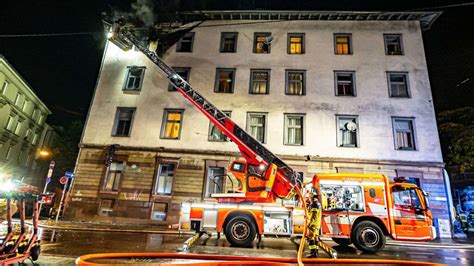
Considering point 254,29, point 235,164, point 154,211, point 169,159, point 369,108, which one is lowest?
point 154,211

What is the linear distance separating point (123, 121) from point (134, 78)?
144 inches

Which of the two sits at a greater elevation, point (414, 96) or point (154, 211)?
point (414, 96)

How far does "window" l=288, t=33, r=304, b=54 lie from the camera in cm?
1934

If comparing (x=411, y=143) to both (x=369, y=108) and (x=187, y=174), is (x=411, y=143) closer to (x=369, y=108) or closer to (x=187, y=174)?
(x=369, y=108)

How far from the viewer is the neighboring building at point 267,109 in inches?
645

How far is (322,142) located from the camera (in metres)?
16.8

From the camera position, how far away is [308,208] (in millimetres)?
8492

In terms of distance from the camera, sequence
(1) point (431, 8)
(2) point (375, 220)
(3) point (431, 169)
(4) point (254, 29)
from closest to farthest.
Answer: (2) point (375, 220) < (3) point (431, 169) < (1) point (431, 8) < (4) point (254, 29)

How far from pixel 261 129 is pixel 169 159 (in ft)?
22.2

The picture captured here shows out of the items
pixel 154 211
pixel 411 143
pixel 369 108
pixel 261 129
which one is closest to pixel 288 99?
pixel 261 129

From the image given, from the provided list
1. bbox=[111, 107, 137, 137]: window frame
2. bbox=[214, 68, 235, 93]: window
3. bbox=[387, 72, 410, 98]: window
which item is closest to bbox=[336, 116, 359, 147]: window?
bbox=[387, 72, 410, 98]: window

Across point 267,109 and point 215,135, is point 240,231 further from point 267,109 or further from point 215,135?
point 267,109

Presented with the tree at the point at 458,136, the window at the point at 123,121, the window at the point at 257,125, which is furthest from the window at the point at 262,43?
the tree at the point at 458,136

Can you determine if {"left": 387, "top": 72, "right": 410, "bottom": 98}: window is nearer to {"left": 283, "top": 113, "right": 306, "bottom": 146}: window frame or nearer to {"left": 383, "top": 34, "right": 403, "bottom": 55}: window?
{"left": 383, "top": 34, "right": 403, "bottom": 55}: window
